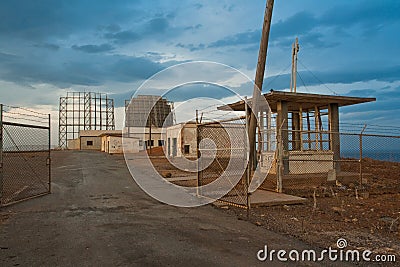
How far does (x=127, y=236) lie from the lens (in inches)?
266

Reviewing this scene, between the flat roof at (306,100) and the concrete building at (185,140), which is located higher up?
the flat roof at (306,100)

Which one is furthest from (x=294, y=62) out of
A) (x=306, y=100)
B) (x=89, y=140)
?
(x=89, y=140)

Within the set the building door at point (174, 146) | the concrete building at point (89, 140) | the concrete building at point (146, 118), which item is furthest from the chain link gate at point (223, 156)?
the concrete building at point (89, 140)

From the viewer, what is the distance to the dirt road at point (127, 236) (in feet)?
17.8

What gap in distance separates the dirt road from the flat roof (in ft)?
23.1

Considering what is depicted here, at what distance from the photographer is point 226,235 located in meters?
6.88

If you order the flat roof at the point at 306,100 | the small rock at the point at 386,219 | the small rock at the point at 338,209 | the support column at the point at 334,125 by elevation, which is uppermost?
the flat roof at the point at 306,100

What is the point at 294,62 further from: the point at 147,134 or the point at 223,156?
the point at 147,134

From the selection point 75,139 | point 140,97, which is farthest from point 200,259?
point 75,139

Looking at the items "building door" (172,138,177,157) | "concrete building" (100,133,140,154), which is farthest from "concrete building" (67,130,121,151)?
"building door" (172,138,177,157)

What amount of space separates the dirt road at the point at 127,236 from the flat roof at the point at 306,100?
705 centimetres

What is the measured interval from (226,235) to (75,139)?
8122cm

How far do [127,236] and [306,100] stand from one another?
11.7 metres

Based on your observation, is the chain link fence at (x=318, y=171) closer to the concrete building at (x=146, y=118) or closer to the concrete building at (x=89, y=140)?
the concrete building at (x=146, y=118)
